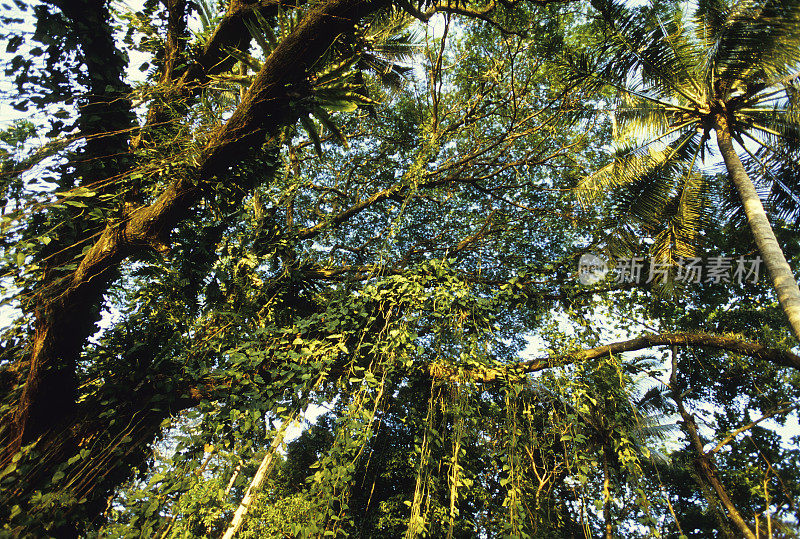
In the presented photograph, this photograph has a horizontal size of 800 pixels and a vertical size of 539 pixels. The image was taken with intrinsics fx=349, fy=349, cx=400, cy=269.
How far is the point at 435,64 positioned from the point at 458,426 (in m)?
5.16

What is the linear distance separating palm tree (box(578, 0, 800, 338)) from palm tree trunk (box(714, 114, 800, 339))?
1 centimetres

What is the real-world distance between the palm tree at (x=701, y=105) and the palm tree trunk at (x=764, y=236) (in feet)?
0.05

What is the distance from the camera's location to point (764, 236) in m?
4.80

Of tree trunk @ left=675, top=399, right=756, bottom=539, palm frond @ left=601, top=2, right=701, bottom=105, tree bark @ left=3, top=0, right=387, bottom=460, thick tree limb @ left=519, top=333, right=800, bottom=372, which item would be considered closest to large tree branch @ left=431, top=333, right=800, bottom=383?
thick tree limb @ left=519, top=333, right=800, bottom=372

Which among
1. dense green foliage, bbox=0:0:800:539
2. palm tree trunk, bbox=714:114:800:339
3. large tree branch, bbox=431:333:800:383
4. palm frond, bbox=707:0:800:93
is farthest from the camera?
palm frond, bbox=707:0:800:93

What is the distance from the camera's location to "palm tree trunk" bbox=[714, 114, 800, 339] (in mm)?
4258

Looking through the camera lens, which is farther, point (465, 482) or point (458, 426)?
point (458, 426)

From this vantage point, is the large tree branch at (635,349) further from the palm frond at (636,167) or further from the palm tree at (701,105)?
the palm frond at (636,167)

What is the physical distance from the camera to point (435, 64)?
5.44 meters

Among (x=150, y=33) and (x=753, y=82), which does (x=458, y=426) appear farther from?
(x=753, y=82)

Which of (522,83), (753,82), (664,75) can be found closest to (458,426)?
(522,83)

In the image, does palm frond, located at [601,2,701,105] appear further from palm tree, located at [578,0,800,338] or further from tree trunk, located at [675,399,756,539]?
tree trunk, located at [675,399,756,539]

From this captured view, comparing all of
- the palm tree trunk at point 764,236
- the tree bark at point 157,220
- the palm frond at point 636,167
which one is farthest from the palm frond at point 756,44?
the tree bark at point 157,220

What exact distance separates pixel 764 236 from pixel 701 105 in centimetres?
251
